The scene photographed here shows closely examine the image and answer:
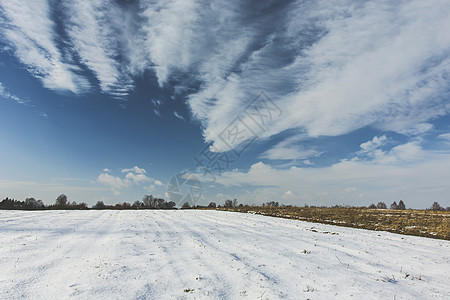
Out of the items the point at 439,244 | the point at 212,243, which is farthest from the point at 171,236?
the point at 439,244

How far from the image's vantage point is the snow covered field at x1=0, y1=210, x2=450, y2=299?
17.0 feet

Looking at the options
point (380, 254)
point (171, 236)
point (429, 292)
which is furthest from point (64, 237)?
point (380, 254)

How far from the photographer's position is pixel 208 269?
666 centimetres

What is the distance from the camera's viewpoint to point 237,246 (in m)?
9.81

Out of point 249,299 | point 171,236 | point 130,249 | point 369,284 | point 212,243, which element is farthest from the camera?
point 171,236

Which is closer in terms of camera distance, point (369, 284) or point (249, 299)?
point (249, 299)

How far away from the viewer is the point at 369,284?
6.08m

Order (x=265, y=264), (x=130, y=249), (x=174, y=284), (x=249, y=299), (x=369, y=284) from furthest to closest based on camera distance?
(x=130, y=249) < (x=265, y=264) < (x=369, y=284) < (x=174, y=284) < (x=249, y=299)

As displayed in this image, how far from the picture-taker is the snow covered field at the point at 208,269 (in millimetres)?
5184

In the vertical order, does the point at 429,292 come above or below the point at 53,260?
below

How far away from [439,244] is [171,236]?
47.7 feet

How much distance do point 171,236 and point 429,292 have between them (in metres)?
10.1

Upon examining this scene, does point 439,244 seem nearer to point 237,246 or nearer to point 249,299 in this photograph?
point 237,246

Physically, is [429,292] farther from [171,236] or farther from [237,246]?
[171,236]
